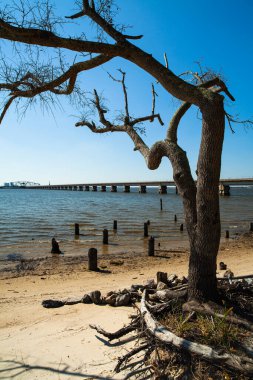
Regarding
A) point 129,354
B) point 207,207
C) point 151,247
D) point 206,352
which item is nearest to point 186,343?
point 206,352

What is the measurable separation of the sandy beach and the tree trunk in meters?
1.44

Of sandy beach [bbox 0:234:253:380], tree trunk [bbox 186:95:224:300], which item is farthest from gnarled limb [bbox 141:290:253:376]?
tree trunk [bbox 186:95:224:300]

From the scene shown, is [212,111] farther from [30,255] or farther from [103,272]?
[30,255]

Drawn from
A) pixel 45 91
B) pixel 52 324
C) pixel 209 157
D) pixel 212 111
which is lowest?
pixel 52 324

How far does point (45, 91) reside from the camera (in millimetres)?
5238

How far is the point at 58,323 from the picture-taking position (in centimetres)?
577

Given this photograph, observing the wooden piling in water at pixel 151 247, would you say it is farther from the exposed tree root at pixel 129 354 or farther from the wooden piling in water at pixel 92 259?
the exposed tree root at pixel 129 354

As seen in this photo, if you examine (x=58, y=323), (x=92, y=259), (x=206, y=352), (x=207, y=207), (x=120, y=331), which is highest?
(x=207, y=207)

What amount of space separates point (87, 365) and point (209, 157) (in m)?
3.30

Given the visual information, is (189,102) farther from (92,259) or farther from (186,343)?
(92,259)

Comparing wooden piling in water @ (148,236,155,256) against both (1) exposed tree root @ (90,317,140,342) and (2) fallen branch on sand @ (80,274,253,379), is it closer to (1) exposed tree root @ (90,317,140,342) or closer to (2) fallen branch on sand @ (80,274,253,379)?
(2) fallen branch on sand @ (80,274,253,379)

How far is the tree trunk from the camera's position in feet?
15.1

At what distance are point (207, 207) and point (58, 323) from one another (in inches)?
134

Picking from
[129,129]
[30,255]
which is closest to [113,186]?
[30,255]
